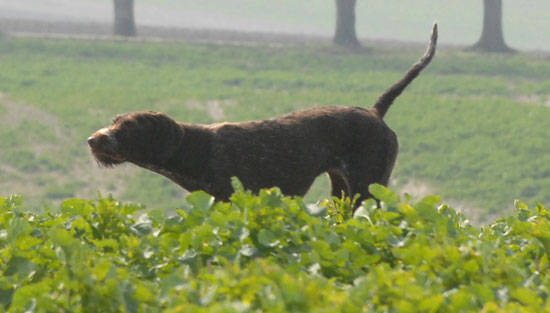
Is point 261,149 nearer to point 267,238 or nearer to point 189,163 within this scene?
point 189,163

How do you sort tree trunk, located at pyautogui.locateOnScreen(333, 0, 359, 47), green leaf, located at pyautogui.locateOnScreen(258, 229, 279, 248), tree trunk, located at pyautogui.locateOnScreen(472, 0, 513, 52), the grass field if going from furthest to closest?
tree trunk, located at pyautogui.locateOnScreen(333, 0, 359, 47) < tree trunk, located at pyautogui.locateOnScreen(472, 0, 513, 52) < the grass field < green leaf, located at pyautogui.locateOnScreen(258, 229, 279, 248)

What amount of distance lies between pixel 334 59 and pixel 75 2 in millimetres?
39703

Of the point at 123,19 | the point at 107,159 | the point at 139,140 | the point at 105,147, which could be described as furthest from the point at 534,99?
the point at 105,147

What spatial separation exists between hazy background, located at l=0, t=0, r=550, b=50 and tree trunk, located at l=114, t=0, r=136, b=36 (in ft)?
57.3

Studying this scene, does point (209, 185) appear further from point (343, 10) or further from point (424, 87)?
point (343, 10)

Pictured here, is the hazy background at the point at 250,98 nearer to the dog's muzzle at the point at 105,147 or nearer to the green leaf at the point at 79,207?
the dog's muzzle at the point at 105,147

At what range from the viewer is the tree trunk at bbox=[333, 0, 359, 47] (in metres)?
38.0

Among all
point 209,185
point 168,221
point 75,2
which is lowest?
point 75,2

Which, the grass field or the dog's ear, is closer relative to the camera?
the dog's ear

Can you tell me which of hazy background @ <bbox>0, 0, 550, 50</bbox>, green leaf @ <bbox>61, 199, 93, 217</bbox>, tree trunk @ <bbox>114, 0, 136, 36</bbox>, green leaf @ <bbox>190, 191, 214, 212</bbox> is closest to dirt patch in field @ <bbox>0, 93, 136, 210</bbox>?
green leaf @ <bbox>61, 199, 93, 217</bbox>

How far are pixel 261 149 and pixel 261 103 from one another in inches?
671

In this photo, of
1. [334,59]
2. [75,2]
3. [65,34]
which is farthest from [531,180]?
[75,2]

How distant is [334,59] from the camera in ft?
108

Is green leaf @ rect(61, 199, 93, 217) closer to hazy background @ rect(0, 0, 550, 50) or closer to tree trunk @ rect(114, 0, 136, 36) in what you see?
tree trunk @ rect(114, 0, 136, 36)
